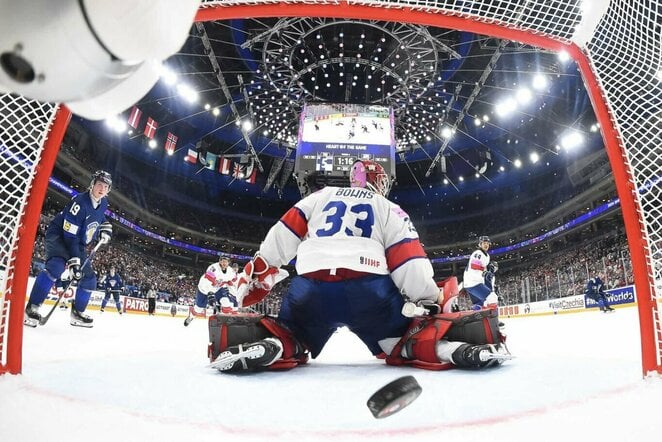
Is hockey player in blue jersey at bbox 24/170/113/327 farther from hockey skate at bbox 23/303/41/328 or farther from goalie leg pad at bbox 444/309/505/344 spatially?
goalie leg pad at bbox 444/309/505/344

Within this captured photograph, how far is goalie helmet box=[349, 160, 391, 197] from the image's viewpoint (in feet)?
9.11

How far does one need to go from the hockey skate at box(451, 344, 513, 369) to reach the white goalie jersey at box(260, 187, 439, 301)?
0.37 meters

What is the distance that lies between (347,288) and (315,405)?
3.03 ft

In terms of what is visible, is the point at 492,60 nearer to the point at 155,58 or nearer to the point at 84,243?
the point at 84,243

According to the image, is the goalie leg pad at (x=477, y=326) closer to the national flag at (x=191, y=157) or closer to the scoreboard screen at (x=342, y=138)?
the scoreboard screen at (x=342, y=138)

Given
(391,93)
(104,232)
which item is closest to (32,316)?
(104,232)

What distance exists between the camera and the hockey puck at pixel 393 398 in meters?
0.96

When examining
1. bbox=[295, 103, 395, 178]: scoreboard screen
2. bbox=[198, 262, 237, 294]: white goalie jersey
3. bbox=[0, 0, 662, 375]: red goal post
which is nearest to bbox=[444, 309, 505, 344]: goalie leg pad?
bbox=[0, 0, 662, 375]: red goal post

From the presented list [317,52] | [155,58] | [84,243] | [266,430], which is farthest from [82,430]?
[317,52]

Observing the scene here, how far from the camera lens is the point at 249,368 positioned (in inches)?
81.4

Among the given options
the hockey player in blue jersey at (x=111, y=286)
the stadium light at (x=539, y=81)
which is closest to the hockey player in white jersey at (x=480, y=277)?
the hockey player in blue jersey at (x=111, y=286)

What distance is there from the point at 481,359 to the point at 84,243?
4360mm

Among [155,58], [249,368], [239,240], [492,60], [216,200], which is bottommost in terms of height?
[249,368]

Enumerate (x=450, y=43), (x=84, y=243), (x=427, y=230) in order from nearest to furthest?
(x=84, y=243)
(x=450, y=43)
(x=427, y=230)
